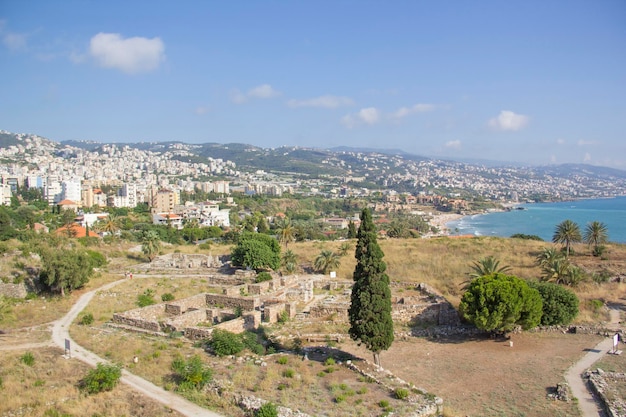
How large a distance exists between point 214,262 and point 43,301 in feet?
45.6

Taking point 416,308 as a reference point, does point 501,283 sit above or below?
above

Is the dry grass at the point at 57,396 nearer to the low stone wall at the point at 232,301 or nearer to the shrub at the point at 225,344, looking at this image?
the shrub at the point at 225,344

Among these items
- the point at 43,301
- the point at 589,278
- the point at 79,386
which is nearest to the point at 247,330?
the point at 79,386

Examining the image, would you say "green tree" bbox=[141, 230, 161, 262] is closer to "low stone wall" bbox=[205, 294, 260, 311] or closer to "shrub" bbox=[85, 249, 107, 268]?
"shrub" bbox=[85, 249, 107, 268]

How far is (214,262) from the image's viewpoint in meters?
37.2

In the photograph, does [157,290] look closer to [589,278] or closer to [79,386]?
[79,386]

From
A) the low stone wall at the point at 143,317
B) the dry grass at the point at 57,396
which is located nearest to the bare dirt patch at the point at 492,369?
the low stone wall at the point at 143,317

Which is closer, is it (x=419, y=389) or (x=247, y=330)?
(x=419, y=389)

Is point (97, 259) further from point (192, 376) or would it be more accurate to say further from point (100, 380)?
point (192, 376)

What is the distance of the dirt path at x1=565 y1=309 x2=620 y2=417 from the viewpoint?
13.8 metres

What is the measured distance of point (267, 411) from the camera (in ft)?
38.6

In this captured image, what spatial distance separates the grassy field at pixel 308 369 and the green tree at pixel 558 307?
0.93 meters

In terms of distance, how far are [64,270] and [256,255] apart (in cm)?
1228

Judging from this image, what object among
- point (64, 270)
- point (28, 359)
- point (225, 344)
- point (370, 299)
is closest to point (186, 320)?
point (225, 344)
